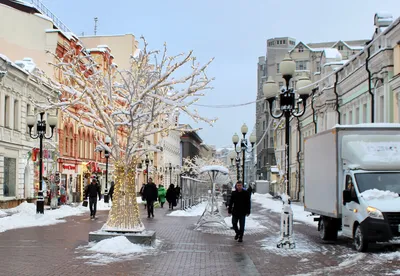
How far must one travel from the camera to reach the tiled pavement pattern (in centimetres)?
1138

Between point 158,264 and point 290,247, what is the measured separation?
4368mm

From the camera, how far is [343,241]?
57.0 ft

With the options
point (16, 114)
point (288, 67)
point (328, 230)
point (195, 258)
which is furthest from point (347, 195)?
point (16, 114)

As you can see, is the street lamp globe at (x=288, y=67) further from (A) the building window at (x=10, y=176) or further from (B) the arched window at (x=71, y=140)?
(B) the arched window at (x=71, y=140)

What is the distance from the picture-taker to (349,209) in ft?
50.3

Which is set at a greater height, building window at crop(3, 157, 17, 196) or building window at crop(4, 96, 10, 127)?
building window at crop(4, 96, 10, 127)

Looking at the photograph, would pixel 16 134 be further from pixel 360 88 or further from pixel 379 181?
pixel 379 181

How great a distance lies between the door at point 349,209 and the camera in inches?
591

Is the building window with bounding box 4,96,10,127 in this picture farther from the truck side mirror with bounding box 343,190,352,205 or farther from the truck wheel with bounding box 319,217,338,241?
the truck side mirror with bounding box 343,190,352,205

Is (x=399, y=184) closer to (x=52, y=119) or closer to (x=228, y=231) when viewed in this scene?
(x=228, y=231)

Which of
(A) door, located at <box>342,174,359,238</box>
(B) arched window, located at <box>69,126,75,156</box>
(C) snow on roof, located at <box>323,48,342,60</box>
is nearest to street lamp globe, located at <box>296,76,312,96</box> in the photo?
(A) door, located at <box>342,174,359,238</box>

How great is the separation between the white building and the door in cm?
2092

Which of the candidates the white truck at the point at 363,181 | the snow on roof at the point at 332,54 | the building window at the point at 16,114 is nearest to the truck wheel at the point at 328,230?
the white truck at the point at 363,181

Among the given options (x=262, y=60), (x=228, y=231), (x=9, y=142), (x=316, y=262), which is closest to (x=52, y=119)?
(x=9, y=142)
